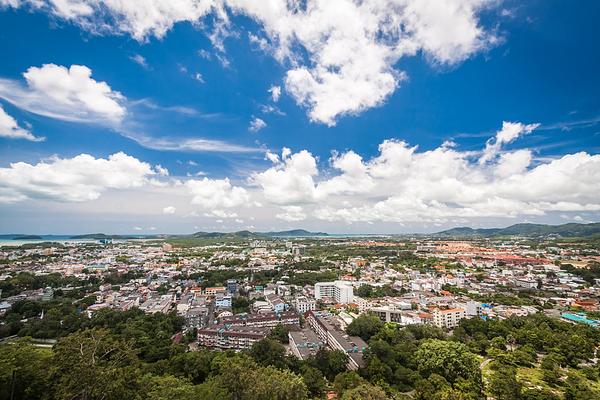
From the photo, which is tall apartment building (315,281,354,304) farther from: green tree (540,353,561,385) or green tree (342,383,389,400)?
green tree (342,383,389,400)

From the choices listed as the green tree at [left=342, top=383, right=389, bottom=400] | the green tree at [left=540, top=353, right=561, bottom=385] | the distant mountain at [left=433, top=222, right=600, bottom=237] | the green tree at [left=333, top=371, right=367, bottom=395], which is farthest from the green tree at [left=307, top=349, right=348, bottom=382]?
the distant mountain at [left=433, top=222, right=600, bottom=237]

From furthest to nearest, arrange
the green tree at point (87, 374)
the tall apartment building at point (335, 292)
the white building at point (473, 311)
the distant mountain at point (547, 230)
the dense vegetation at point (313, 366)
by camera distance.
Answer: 1. the distant mountain at point (547, 230)
2. the tall apartment building at point (335, 292)
3. the white building at point (473, 311)
4. the dense vegetation at point (313, 366)
5. the green tree at point (87, 374)

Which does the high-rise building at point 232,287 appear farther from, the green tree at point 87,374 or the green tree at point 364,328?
the green tree at point 87,374

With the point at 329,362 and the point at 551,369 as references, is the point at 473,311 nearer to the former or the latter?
the point at 551,369

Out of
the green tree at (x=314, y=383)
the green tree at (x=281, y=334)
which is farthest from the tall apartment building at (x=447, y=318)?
the green tree at (x=314, y=383)


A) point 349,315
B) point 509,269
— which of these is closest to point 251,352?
point 349,315
